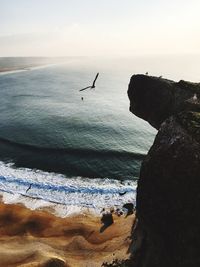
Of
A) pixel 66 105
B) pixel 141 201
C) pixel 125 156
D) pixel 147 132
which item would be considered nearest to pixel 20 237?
pixel 141 201

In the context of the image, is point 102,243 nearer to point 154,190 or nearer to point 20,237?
point 20,237

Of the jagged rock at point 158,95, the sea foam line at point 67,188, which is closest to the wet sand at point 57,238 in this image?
the sea foam line at point 67,188

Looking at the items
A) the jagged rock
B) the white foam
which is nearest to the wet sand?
the white foam

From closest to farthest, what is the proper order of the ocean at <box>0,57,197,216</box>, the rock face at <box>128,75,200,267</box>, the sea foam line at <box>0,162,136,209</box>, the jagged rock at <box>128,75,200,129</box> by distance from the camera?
the rock face at <box>128,75,200,267</box> < the jagged rock at <box>128,75,200,129</box> < the sea foam line at <box>0,162,136,209</box> < the ocean at <box>0,57,197,216</box>

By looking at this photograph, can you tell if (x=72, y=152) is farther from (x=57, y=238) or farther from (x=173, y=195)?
(x=173, y=195)

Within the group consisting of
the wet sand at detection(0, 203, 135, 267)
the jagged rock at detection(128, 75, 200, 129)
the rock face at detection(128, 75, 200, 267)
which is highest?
the jagged rock at detection(128, 75, 200, 129)

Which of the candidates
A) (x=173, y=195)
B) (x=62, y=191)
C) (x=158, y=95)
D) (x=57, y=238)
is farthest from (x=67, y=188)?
(x=173, y=195)

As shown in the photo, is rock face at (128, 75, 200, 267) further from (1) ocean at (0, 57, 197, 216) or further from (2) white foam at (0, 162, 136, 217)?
(1) ocean at (0, 57, 197, 216)

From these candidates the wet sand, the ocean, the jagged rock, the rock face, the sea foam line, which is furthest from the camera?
the ocean

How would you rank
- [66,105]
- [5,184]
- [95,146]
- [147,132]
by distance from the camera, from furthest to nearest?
[66,105], [147,132], [95,146], [5,184]
